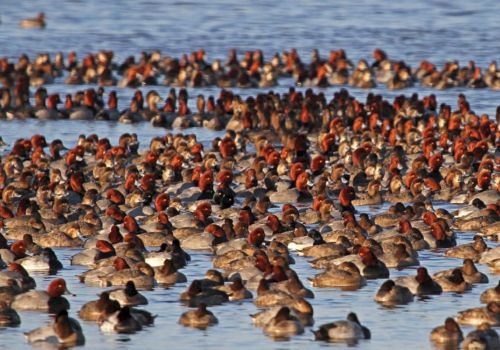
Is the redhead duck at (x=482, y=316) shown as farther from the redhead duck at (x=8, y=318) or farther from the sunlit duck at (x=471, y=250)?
the redhead duck at (x=8, y=318)

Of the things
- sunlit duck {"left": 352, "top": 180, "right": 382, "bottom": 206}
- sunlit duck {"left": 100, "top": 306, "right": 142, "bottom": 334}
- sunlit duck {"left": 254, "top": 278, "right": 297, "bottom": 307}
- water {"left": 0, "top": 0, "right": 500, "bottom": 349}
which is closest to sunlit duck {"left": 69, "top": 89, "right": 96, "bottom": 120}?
water {"left": 0, "top": 0, "right": 500, "bottom": 349}

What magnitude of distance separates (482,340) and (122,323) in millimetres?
5696

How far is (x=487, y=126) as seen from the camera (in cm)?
4709

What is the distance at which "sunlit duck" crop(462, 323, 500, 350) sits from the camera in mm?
24109

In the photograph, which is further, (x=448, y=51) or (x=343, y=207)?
(x=448, y=51)

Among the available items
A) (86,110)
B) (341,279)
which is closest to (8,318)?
(341,279)

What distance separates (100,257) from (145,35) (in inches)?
2192

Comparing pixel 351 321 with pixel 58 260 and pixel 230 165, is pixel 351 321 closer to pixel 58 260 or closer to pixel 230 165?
pixel 58 260

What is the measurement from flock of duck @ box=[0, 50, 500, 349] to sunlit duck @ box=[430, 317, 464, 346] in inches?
0.8

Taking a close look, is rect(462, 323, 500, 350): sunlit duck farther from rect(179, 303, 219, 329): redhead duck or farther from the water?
rect(179, 303, 219, 329): redhead duck

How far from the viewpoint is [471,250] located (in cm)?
3197

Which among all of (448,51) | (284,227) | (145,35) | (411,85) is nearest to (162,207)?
Answer: (284,227)

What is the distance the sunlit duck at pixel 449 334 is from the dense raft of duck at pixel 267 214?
0.07 feet

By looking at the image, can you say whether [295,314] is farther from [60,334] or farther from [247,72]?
[247,72]
